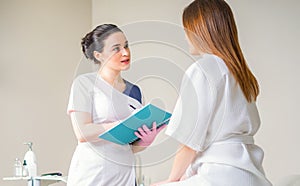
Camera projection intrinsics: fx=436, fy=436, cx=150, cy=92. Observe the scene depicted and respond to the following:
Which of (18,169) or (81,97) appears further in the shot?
(18,169)

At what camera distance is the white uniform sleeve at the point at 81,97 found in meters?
1.32

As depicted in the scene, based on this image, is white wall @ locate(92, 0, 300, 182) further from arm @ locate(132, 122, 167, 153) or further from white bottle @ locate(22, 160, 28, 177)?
arm @ locate(132, 122, 167, 153)

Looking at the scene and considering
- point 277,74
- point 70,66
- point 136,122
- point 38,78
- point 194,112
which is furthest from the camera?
point 70,66

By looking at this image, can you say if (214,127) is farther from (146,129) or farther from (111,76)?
(111,76)

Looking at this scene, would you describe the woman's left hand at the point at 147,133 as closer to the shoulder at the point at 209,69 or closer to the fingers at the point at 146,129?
the fingers at the point at 146,129

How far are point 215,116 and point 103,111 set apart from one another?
473 millimetres

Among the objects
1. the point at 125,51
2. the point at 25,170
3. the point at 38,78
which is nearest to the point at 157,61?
the point at 125,51

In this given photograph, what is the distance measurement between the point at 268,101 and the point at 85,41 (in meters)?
1.30

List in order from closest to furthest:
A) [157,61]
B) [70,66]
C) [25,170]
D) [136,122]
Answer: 1. [136,122]
2. [157,61]
3. [25,170]
4. [70,66]

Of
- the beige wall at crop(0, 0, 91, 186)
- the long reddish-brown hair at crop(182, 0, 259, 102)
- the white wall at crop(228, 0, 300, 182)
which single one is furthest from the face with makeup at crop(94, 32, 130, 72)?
the beige wall at crop(0, 0, 91, 186)

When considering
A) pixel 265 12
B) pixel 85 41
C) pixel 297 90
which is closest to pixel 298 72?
pixel 297 90

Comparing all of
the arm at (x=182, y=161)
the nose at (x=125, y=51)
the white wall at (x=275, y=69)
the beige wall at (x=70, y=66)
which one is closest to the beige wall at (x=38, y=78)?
the beige wall at (x=70, y=66)

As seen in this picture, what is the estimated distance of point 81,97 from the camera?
52.0 inches

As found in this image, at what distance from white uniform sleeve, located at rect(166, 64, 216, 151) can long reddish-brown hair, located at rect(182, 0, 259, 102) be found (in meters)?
0.09
